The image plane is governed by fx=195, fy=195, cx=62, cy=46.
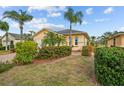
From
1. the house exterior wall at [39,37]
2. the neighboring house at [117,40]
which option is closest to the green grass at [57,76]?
the house exterior wall at [39,37]

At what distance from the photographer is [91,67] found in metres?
6.49

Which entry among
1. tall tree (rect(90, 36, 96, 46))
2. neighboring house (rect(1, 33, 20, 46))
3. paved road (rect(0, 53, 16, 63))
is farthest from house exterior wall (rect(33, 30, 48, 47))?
tall tree (rect(90, 36, 96, 46))

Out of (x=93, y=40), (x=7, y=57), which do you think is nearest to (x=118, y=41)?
(x=93, y=40)

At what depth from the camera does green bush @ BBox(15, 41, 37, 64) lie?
7805mm

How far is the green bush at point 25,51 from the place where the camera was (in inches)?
307

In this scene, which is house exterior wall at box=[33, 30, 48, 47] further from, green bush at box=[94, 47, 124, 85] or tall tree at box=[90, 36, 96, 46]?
green bush at box=[94, 47, 124, 85]

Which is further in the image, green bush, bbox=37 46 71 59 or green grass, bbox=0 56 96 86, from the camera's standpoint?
green bush, bbox=37 46 71 59

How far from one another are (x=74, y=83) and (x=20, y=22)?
3.48m

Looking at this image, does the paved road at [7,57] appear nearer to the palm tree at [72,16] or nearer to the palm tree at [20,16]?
the palm tree at [20,16]

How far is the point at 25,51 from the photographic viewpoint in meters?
7.92

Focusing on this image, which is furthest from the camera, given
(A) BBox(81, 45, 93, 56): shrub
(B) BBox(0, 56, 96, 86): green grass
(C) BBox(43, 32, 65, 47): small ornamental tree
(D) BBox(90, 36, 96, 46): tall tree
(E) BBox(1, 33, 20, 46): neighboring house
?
(C) BBox(43, 32, 65, 47): small ornamental tree

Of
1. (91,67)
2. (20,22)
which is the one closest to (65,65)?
(91,67)

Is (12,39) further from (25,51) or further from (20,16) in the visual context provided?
(20,16)
